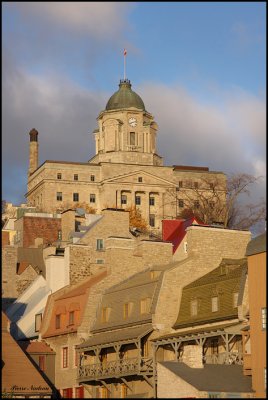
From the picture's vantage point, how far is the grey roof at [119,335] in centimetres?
6938

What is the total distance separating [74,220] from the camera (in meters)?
109

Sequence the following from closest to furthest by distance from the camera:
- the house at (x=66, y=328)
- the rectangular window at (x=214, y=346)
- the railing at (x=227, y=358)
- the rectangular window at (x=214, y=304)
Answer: the railing at (x=227, y=358), the rectangular window at (x=214, y=304), the rectangular window at (x=214, y=346), the house at (x=66, y=328)

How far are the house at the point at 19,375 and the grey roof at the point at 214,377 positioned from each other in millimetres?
14997

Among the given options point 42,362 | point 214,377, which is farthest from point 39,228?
point 214,377

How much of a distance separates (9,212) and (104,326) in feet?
337

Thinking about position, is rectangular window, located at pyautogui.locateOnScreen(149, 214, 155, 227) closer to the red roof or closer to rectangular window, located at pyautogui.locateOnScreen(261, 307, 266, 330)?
the red roof

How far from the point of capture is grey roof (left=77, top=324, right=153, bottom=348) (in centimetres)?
6938

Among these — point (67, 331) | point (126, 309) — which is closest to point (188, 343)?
point (126, 309)

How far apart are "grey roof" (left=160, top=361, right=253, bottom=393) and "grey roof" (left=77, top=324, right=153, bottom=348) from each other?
36.3ft

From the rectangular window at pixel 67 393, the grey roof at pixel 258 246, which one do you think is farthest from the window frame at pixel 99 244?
the grey roof at pixel 258 246

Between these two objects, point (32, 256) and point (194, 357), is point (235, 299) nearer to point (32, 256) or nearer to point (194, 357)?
point (194, 357)

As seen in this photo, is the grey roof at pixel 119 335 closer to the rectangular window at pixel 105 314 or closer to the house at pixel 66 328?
Result: the rectangular window at pixel 105 314

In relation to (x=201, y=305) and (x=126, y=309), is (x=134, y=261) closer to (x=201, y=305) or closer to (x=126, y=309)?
(x=126, y=309)

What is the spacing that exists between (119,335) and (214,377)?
16122 mm
